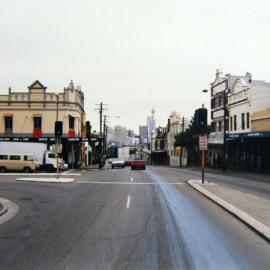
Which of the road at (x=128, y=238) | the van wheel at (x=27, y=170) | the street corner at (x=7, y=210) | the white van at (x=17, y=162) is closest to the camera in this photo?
the road at (x=128, y=238)

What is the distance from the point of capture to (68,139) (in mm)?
60938

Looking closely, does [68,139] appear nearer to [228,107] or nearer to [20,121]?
[20,121]

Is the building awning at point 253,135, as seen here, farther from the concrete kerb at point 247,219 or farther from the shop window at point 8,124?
the shop window at point 8,124

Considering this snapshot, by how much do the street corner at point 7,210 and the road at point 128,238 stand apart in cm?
29

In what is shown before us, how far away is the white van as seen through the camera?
47.8 metres

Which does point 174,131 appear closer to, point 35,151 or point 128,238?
point 35,151

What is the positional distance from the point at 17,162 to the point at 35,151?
2.51 metres

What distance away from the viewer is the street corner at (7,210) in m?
15.6

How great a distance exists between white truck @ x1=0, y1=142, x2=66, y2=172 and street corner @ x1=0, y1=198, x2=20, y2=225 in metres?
28.4

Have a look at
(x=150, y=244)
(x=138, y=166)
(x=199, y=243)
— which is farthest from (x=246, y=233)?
(x=138, y=166)

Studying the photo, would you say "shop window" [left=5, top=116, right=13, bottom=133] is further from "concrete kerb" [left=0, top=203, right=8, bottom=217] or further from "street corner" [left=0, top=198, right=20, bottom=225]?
"concrete kerb" [left=0, top=203, right=8, bottom=217]

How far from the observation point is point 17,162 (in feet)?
157

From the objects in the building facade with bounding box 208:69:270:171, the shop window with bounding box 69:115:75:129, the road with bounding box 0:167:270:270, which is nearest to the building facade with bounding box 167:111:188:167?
the building facade with bounding box 208:69:270:171

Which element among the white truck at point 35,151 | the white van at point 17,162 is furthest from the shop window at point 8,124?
the white van at point 17,162
